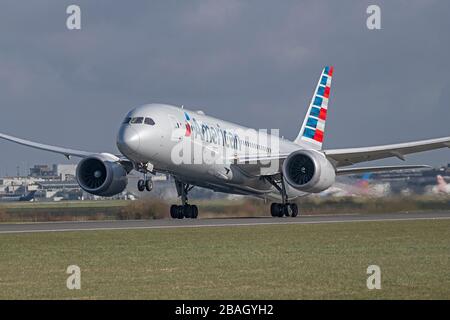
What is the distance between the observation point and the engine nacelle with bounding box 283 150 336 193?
42.0 metres

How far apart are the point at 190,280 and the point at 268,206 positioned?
33987 millimetres

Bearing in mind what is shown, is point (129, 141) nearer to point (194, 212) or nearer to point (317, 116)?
point (194, 212)

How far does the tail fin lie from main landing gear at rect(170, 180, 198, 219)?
9.58 m

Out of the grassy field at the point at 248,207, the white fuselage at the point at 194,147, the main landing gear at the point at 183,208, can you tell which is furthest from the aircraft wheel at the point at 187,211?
the white fuselage at the point at 194,147

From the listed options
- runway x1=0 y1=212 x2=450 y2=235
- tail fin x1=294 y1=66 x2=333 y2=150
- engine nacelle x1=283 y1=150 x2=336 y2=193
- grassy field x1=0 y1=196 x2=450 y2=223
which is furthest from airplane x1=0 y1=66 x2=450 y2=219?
tail fin x1=294 y1=66 x2=333 y2=150

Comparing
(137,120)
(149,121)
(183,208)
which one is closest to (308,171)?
(183,208)

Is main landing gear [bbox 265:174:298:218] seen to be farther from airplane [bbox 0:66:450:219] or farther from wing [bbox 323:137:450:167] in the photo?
wing [bbox 323:137:450:167]

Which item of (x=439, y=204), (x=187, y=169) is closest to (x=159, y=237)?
(x=187, y=169)

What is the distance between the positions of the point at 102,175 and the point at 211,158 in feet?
19.8

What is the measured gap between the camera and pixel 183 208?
46219 mm

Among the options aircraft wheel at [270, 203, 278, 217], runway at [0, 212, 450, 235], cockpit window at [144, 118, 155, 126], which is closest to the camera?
runway at [0, 212, 450, 235]

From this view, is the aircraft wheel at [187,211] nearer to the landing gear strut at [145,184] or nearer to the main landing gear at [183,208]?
the main landing gear at [183,208]

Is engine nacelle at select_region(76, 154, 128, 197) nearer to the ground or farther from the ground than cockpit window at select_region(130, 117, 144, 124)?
nearer to the ground

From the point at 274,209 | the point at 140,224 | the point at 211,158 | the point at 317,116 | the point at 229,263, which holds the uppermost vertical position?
the point at 317,116
